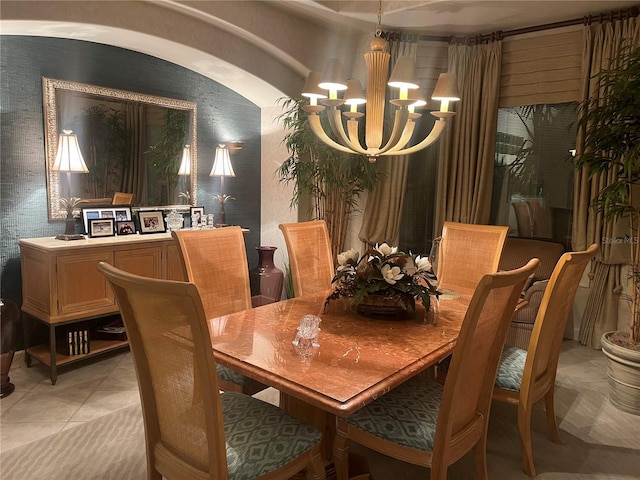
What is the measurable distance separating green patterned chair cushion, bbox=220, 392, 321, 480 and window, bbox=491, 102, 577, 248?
3.57m

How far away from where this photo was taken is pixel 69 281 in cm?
309

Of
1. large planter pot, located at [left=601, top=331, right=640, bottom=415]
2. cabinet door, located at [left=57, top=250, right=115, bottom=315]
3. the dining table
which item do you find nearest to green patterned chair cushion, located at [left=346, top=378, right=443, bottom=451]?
the dining table

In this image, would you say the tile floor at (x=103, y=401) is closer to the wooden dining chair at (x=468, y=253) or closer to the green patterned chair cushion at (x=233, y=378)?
the green patterned chair cushion at (x=233, y=378)

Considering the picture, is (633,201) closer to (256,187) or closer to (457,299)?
(457,299)

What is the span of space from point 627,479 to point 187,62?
411cm

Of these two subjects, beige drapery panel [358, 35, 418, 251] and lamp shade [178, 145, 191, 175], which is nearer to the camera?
lamp shade [178, 145, 191, 175]

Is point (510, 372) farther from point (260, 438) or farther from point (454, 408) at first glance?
point (260, 438)

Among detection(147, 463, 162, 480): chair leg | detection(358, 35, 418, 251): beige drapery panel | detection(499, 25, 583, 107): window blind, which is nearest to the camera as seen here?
detection(147, 463, 162, 480): chair leg

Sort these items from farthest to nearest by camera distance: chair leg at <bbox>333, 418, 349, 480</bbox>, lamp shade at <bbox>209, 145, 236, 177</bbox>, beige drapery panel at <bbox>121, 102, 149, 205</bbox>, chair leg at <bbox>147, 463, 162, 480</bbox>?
lamp shade at <bbox>209, 145, 236, 177</bbox> → beige drapery panel at <bbox>121, 102, 149, 205</bbox> → chair leg at <bbox>333, 418, 349, 480</bbox> → chair leg at <bbox>147, 463, 162, 480</bbox>

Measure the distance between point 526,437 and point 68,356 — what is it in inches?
111

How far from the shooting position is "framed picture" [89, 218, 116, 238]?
3502 mm

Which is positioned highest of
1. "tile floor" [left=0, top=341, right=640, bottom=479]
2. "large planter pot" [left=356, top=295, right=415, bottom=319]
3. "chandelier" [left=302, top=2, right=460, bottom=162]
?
"chandelier" [left=302, top=2, right=460, bottom=162]

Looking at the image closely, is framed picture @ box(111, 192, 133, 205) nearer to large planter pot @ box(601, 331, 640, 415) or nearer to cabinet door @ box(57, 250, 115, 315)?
cabinet door @ box(57, 250, 115, 315)

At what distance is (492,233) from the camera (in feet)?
9.87
